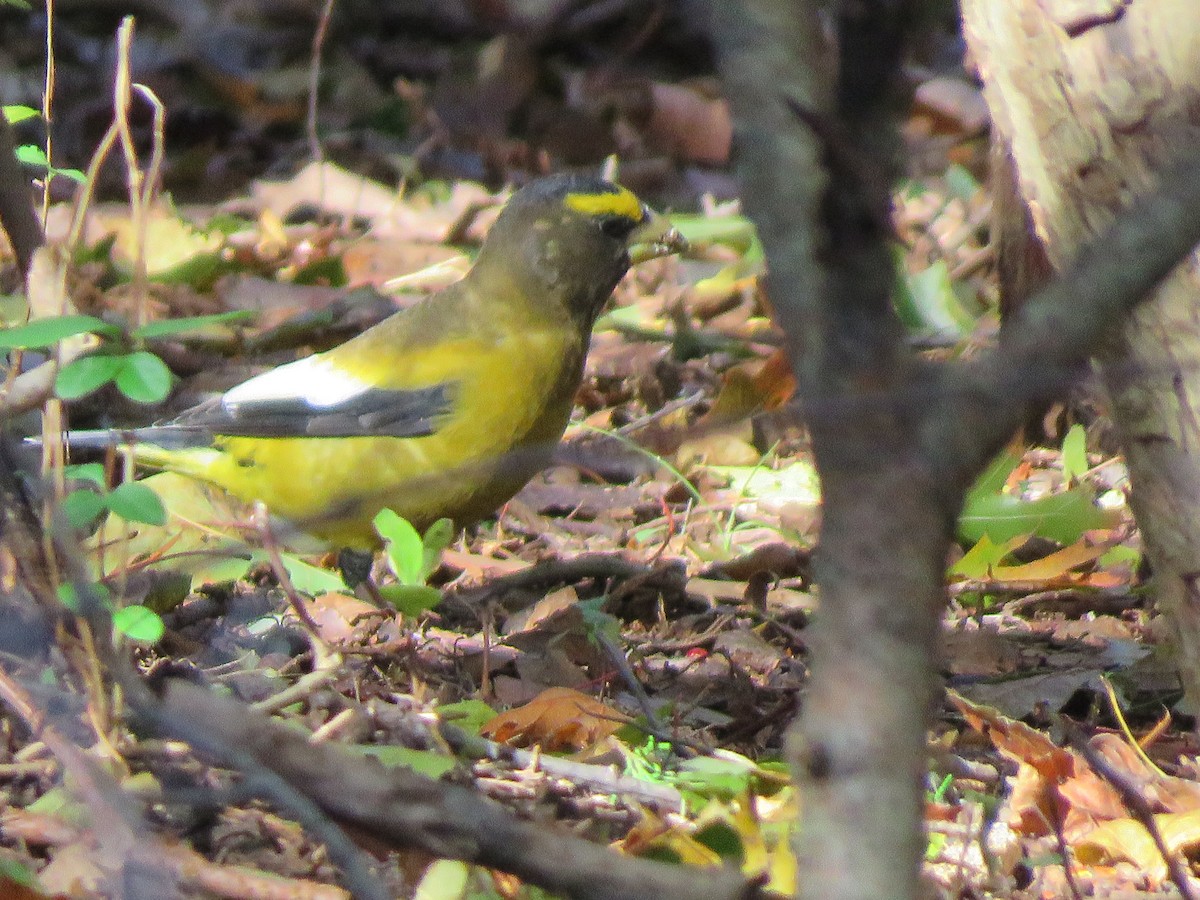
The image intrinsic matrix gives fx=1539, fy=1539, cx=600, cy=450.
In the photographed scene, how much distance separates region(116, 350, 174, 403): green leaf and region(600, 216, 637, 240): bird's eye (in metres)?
2.75

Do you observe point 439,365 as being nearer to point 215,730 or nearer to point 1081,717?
point 1081,717

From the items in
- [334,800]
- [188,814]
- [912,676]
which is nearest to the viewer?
[912,676]

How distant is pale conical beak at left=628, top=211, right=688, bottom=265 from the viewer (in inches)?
196

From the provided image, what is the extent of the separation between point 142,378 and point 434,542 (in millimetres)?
1803

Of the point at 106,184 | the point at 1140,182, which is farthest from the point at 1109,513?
the point at 106,184

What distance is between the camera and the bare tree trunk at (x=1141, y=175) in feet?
8.67

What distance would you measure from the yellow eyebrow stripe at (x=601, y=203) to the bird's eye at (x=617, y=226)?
1cm

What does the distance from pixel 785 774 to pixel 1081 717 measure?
899 mm

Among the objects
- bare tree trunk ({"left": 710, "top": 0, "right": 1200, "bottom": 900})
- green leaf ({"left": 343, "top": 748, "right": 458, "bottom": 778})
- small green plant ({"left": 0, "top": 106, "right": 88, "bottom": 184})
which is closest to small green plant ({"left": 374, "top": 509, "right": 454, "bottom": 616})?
green leaf ({"left": 343, "top": 748, "right": 458, "bottom": 778})

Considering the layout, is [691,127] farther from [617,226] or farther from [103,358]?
[103,358]

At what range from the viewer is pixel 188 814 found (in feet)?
7.87

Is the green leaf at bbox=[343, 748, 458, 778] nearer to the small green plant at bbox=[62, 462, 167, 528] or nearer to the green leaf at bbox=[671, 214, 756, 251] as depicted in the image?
the small green plant at bbox=[62, 462, 167, 528]

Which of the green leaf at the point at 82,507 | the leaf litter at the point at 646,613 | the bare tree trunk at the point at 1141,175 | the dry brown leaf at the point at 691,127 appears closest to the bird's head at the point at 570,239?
the leaf litter at the point at 646,613

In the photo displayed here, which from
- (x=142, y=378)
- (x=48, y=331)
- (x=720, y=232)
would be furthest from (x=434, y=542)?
(x=720, y=232)
